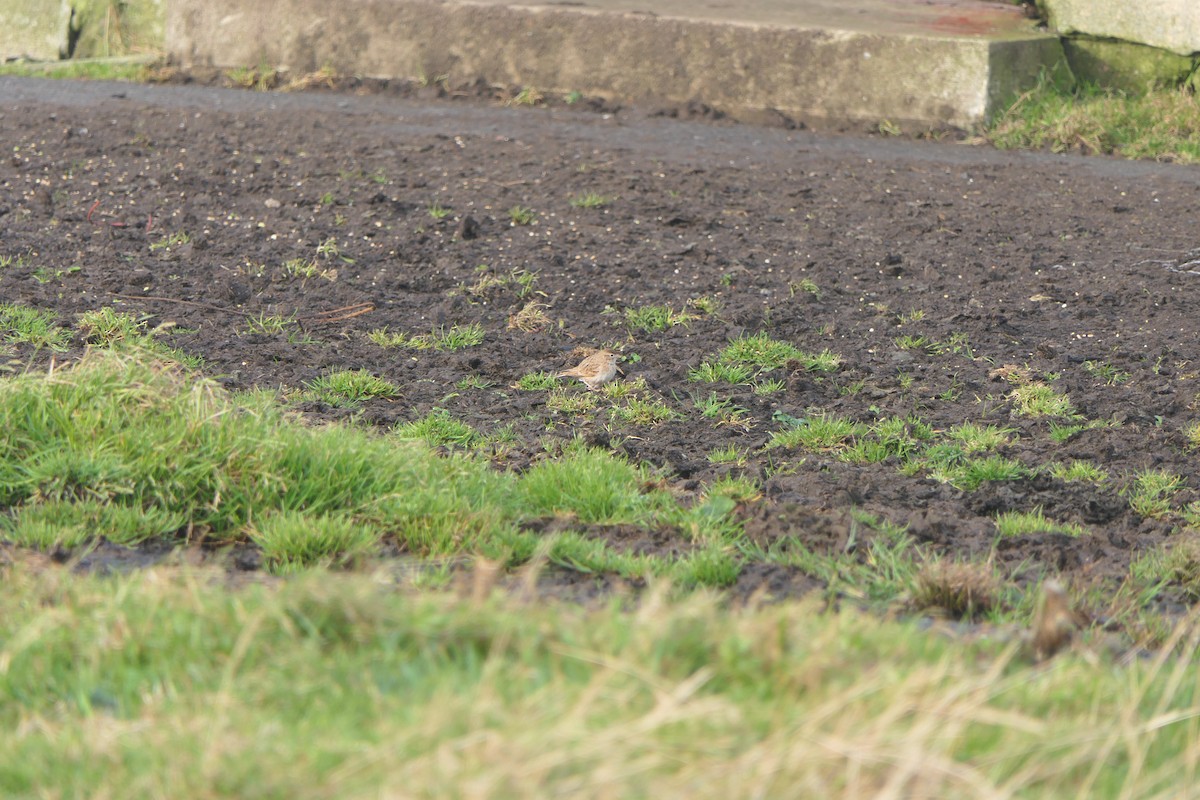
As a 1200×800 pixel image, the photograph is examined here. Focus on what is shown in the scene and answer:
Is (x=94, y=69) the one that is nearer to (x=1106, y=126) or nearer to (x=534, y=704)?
(x=1106, y=126)

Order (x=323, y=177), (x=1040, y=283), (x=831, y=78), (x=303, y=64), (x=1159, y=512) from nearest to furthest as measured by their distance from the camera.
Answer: (x=1159, y=512) → (x=1040, y=283) → (x=323, y=177) → (x=831, y=78) → (x=303, y=64)

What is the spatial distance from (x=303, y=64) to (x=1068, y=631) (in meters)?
8.96

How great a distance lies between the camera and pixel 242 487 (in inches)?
155

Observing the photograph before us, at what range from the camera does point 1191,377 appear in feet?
17.7

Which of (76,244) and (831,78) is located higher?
(831,78)

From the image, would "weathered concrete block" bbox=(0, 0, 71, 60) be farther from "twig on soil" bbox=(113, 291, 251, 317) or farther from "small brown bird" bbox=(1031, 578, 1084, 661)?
"small brown bird" bbox=(1031, 578, 1084, 661)

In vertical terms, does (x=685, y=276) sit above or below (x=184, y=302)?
above

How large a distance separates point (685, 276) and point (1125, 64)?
4963mm

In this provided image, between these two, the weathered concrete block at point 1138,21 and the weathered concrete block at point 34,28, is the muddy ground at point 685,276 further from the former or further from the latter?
the weathered concrete block at point 34,28

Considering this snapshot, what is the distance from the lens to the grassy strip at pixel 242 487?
3.78 meters

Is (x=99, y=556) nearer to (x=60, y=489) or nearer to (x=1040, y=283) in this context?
(x=60, y=489)

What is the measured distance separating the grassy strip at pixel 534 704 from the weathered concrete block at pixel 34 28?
36.7ft

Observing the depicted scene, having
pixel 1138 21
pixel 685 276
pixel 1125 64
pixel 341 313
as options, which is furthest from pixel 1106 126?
pixel 341 313

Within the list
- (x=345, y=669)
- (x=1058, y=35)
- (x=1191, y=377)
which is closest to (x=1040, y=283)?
(x=1191, y=377)
